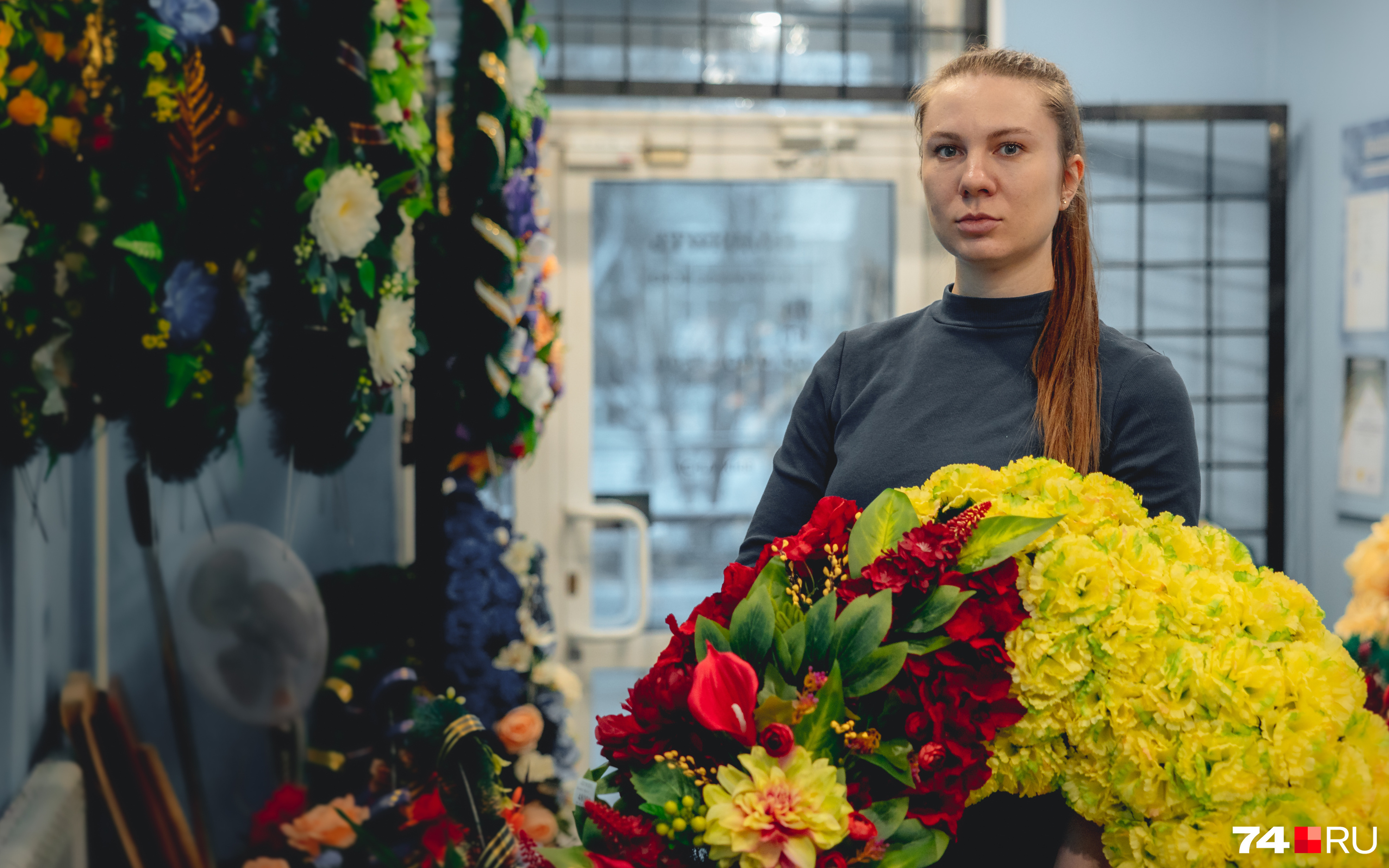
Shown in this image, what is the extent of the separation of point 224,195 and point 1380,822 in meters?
1.26

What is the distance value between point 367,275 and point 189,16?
0.36m

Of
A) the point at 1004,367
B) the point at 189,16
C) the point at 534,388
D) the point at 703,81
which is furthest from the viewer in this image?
the point at 703,81

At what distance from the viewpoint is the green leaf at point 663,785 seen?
1.77ft

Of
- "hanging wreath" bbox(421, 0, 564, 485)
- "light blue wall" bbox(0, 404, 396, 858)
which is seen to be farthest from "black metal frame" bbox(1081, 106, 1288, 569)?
"light blue wall" bbox(0, 404, 396, 858)

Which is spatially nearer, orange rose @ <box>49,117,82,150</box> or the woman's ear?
the woman's ear

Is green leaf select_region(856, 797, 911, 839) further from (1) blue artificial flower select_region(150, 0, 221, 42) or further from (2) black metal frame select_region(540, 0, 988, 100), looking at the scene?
(2) black metal frame select_region(540, 0, 988, 100)

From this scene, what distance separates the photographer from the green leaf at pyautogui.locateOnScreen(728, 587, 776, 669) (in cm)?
58

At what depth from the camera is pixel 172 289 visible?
1.17 m

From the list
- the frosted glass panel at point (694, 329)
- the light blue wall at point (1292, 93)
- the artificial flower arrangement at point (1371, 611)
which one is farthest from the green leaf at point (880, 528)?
the light blue wall at point (1292, 93)

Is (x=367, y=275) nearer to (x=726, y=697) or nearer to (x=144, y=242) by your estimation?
(x=144, y=242)

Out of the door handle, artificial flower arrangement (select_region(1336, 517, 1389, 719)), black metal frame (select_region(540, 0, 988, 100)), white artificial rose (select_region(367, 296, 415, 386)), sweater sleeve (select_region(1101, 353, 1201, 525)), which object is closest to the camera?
sweater sleeve (select_region(1101, 353, 1201, 525))

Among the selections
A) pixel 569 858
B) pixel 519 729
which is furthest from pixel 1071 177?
pixel 519 729

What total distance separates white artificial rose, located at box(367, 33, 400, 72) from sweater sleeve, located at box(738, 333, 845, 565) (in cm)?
79

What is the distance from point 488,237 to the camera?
1487 millimetres
